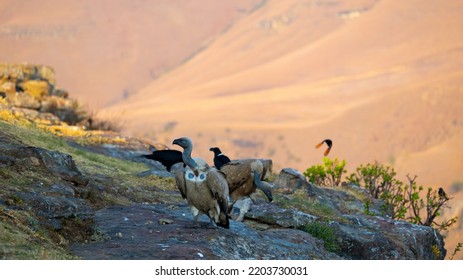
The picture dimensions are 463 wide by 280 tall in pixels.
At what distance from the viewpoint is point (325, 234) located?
15.2m

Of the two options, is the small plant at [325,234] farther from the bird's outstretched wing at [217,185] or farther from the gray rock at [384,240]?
the bird's outstretched wing at [217,185]

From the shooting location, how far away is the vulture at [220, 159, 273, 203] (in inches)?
562

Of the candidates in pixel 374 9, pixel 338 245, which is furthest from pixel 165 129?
pixel 338 245

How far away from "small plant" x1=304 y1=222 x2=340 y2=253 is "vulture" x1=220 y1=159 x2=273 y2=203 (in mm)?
1048

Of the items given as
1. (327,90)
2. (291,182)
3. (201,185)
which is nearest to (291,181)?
(291,182)

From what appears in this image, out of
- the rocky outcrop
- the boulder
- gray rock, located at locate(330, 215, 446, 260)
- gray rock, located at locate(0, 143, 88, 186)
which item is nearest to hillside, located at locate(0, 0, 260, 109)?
the rocky outcrop

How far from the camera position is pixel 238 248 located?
12.4 metres

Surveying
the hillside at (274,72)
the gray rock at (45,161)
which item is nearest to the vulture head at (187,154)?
the gray rock at (45,161)

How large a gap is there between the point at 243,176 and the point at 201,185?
2028 millimetres

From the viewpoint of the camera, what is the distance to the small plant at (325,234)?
49.5 ft

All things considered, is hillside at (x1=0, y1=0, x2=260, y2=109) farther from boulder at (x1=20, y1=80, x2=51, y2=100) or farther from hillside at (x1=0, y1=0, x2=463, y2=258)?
boulder at (x1=20, y1=80, x2=51, y2=100)

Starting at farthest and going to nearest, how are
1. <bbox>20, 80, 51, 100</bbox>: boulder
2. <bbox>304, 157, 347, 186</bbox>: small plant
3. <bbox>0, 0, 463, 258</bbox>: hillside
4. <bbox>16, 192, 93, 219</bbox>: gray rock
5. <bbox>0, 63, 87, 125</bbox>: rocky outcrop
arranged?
<bbox>0, 0, 463, 258</bbox>: hillside < <bbox>20, 80, 51, 100</bbox>: boulder < <bbox>0, 63, 87, 125</bbox>: rocky outcrop < <bbox>304, 157, 347, 186</bbox>: small plant < <bbox>16, 192, 93, 219</bbox>: gray rock

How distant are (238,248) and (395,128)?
89.0m

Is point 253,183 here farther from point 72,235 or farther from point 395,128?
point 395,128
